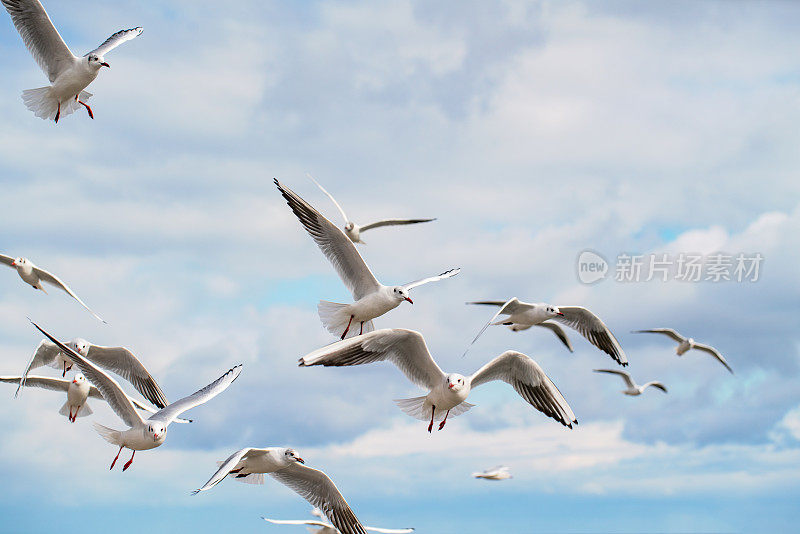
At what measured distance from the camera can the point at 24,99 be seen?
15.8m

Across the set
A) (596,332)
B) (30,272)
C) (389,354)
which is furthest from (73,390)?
(596,332)

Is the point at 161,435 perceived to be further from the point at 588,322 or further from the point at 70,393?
the point at 588,322

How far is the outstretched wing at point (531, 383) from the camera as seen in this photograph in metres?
13.6

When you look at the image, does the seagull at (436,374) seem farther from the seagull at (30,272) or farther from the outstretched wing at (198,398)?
the seagull at (30,272)

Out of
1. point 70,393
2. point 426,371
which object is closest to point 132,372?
point 70,393

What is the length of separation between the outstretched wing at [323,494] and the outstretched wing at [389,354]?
2311mm

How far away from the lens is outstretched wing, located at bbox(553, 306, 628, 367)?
1925 centimetres

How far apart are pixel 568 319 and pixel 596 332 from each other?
659mm

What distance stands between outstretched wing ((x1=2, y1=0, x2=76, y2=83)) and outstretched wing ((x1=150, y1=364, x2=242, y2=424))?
19.2 ft

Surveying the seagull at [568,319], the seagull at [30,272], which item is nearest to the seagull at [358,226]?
the seagull at [568,319]

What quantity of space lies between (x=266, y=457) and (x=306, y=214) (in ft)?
12.3

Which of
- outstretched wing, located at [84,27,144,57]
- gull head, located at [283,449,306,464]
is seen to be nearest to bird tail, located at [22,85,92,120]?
outstretched wing, located at [84,27,144,57]

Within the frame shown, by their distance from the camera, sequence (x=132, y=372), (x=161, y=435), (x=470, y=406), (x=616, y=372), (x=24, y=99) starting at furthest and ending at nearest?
1. (x=616, y=372)
2. (x=132, y=372)
3. (x=24, y=99)
4. (x=470, y=406)
5. (x=161, y=435)

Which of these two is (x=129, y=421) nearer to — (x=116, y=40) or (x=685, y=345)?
(x=116, y=40)
